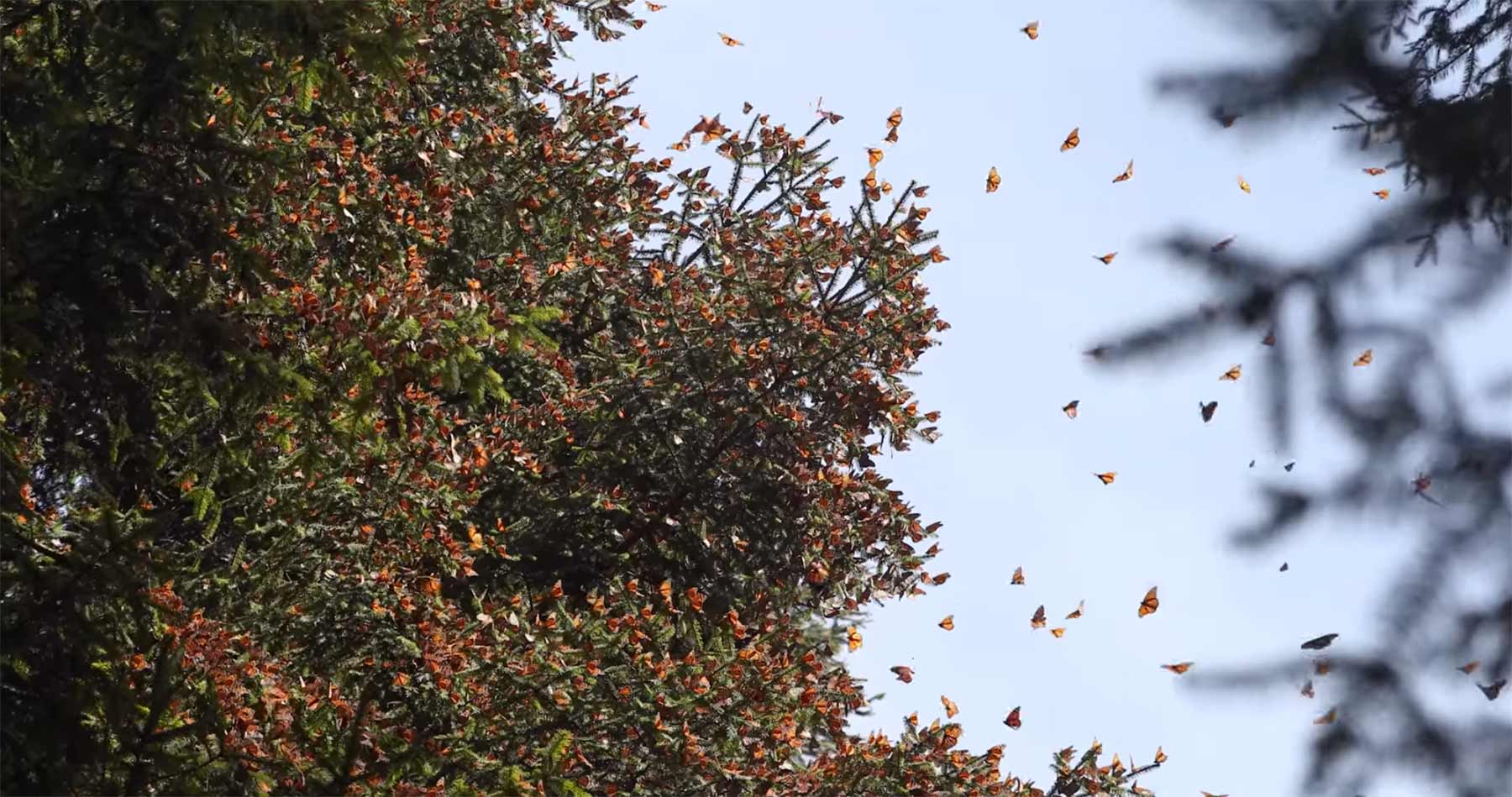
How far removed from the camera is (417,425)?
988 centimetres

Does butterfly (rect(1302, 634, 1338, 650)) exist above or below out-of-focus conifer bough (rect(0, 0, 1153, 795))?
below

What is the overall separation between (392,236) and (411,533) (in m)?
Answer: 2.10

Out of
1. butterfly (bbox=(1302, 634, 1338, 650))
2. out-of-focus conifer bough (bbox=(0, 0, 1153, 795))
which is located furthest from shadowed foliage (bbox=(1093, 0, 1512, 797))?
out-of-focus conifer bough (bbox=(0, 0, 1153, 795))

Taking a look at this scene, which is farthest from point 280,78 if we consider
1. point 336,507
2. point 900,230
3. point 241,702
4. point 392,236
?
point 900,230

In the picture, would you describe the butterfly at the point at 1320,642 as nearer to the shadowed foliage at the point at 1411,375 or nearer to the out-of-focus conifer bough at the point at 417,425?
the shadowed foliage at the point at 1411,375

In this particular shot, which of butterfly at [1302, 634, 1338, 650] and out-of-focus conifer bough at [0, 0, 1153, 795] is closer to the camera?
butterfly at [1302, 634, 1338, 650]

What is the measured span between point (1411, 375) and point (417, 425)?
674 centimetres

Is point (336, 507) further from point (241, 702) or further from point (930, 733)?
point (930, 733)

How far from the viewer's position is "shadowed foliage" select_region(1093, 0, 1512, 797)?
13.7ft

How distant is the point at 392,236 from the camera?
10781mm

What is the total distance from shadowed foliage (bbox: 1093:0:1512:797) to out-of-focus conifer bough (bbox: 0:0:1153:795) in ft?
16.3

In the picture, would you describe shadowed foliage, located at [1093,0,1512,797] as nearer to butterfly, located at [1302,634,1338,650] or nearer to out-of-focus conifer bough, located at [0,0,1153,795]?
butterfly, located at [1302,634,1338,650]

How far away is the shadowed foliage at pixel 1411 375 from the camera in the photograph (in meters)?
4.18

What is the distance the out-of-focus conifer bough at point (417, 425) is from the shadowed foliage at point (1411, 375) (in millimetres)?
4976
